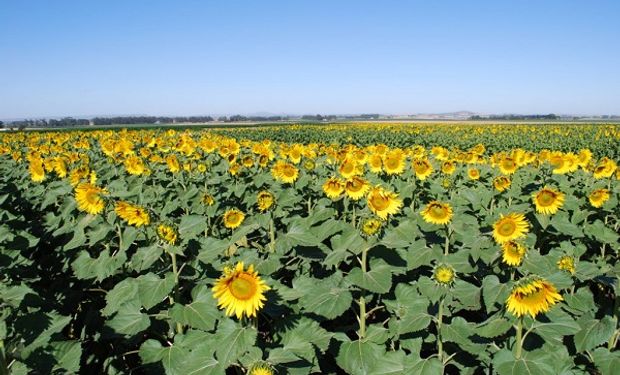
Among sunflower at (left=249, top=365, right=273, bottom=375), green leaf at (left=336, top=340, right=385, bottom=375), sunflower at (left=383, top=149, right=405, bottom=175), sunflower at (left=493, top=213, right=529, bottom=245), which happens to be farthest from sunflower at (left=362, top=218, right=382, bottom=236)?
sunflower at (left=383, top=149, right=405, bottom=175)

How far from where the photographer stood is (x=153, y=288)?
2717mm

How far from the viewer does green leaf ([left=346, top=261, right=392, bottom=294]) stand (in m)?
2.91

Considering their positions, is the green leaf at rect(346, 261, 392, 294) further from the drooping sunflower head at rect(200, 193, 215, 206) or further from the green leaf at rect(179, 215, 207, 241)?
the drooping sunflower head at rect(200, 193, 215, 206)

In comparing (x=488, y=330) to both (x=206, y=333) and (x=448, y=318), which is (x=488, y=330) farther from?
(x=206, y=333)

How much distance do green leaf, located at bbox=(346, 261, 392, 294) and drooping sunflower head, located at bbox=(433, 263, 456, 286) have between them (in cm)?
33

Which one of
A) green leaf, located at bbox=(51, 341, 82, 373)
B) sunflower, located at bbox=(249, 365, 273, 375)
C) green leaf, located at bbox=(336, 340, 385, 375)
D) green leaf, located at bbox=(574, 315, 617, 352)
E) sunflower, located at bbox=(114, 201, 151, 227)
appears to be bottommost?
green leaf, located at bbox=(336, 340, 385, 375)

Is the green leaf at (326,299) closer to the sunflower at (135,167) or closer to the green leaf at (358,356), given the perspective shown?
the green leaf at (358,356)

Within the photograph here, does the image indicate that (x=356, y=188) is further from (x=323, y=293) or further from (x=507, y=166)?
(x=507, y=166)

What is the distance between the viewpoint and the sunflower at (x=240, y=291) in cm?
226

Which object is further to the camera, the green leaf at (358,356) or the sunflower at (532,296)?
the green leaf at (358,356)

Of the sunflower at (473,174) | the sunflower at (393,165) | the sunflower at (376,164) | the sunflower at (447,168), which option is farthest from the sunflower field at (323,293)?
the sunflower at (447,168)

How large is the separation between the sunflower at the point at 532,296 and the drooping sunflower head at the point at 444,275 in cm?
49

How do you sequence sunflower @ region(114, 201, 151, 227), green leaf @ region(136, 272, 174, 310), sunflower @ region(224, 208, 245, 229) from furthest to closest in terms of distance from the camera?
sunflower @ region(224, 208, 245, 229)
sunflower @ region(114, 201, 151, 227)
green leaf @ region(136, 272, 174, 310)

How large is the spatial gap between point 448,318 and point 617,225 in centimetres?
255
